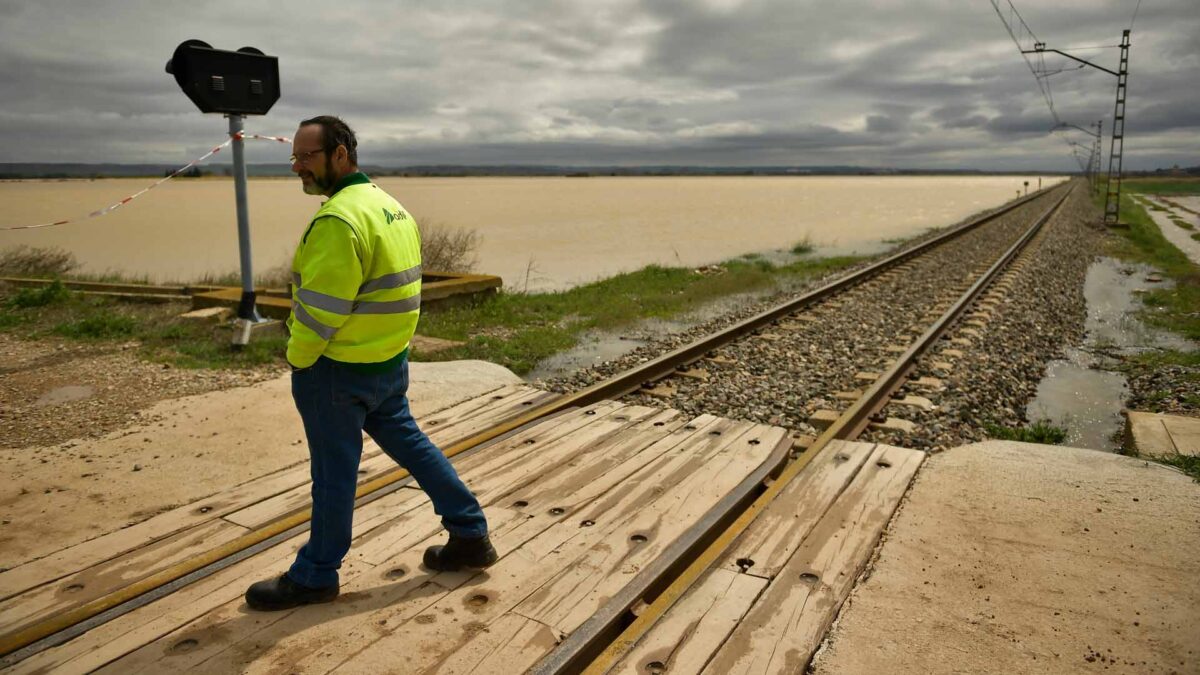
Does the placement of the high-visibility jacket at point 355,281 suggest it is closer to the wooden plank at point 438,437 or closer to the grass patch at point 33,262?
the wooden plank at point 438,437

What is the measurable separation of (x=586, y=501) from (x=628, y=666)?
144 centimetres

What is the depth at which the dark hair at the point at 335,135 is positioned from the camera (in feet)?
10.0

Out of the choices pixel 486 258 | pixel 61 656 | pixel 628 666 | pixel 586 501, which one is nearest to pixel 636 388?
pixel 586 501

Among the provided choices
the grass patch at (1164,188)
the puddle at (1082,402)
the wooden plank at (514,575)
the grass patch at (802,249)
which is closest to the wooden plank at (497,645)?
the wooden plank at (514,575)

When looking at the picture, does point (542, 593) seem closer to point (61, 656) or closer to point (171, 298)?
point (61, 656)

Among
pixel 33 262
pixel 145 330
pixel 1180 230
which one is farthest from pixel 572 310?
pixel 1180 230

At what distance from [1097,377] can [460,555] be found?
8.31 meters

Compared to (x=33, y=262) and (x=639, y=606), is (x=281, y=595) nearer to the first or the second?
(x=639, y=606)

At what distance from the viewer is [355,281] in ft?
9.54

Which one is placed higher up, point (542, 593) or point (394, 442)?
point (394, 442)

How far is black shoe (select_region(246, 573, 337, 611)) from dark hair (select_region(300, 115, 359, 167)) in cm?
171

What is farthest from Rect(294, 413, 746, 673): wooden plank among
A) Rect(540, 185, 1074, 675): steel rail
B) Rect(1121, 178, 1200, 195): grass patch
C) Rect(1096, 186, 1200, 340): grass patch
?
Rect(1121, 178, 1200, 195): grass patch

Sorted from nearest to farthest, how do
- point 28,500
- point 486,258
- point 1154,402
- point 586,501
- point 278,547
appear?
point 278,547 → point 586,501 → point 28,500 → point 1154,402 → point 486,258

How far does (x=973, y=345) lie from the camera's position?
30.5ft
